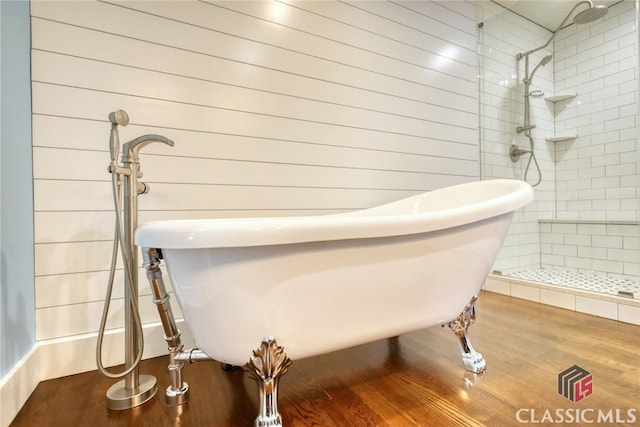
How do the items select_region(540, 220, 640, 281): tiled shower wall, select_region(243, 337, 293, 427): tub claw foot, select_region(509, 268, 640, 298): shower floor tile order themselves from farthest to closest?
1. select_region(540, 220, 640, 281): tiled shower wall
2. select_region(509, 268, 640, 298): shower floor tile
3. select_region(243, 337, 293, 427): tub claw foot

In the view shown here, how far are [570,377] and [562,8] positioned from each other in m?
2.80

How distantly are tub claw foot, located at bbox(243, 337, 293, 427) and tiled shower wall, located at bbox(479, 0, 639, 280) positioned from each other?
2176mm

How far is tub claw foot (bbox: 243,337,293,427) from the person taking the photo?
2.39ft

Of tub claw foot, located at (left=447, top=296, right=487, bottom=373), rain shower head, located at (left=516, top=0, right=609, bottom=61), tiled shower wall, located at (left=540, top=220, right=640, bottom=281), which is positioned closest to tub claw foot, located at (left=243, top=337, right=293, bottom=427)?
tub claw foot, located at (left=447, top=296, right=487, bottom=373)

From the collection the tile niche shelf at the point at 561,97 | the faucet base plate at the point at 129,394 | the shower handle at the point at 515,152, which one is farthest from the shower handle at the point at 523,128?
the faucet base plate at the point at 129,394

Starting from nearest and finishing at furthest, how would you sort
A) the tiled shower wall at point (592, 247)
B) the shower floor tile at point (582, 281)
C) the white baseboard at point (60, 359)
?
the white baseboard at point (60, 359) < the shower floor tile at point (582, 281) < the tiled shower wall at point (592, 247)

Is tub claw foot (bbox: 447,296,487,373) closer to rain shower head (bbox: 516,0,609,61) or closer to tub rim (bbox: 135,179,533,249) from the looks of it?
tub rim (bbox: 135,179,533,249)

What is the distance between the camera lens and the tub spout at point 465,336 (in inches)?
41.6

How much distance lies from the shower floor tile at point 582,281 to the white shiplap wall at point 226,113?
963 millimetres

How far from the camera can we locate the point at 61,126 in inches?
42.8

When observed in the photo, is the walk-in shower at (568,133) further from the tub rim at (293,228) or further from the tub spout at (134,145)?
the tub spout at (134,145)

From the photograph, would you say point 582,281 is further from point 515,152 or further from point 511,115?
point 511,115

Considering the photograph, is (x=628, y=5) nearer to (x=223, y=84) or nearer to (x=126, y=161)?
(x=223, y=84)

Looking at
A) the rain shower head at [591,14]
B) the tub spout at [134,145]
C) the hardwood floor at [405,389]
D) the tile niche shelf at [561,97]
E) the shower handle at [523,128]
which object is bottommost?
the hardwood floor at [405,389]
